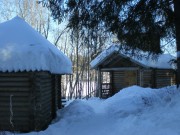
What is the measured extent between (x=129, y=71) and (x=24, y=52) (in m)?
18.3

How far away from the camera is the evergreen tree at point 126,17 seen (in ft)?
39.0

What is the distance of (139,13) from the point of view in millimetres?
11938

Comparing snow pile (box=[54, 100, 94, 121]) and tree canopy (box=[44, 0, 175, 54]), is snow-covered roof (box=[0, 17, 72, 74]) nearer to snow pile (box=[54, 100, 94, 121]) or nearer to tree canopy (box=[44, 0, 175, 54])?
tree canopy (box=[44, 0, 175, 54])

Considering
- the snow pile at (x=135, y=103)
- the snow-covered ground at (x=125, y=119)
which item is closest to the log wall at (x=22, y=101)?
the snow-covered ground at (x=125, y=119)

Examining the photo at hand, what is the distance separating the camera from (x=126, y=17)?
12.2 meters

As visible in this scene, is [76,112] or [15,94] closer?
[15,94]

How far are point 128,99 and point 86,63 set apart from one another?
3658 cm

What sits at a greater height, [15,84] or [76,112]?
[15,84]

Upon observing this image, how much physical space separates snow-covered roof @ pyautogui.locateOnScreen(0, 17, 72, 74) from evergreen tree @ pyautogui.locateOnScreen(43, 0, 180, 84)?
48.7 inches

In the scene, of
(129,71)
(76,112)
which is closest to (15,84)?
(76,112)

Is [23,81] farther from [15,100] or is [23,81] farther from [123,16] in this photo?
[123,16]

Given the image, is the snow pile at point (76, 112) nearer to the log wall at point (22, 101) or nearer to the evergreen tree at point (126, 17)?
the log wall at point (22, 101)

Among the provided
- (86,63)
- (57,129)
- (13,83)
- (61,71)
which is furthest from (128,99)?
(86,63)

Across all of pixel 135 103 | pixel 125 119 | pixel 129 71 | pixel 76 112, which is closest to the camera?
pixel 125 119
